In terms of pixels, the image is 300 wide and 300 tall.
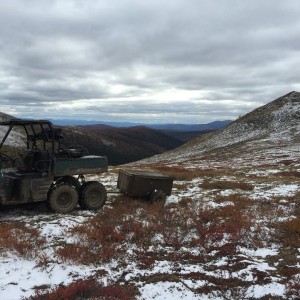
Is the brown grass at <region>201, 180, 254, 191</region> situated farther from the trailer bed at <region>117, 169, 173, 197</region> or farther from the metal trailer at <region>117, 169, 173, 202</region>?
the metal trailer at <region>117, 169, 173, 202</region>

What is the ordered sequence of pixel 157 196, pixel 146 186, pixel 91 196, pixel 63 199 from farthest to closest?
pixel 146 186, pixel 157 196, pixel 91 196, pixel 63 199

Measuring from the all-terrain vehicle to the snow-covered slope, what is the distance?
2148 inches

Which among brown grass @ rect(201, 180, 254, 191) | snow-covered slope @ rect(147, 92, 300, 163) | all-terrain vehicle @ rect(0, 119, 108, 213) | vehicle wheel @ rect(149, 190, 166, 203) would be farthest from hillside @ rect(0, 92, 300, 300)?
snow-covered slope @ rect(147, 92, 300, 163)

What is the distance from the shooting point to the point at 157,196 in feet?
50.7

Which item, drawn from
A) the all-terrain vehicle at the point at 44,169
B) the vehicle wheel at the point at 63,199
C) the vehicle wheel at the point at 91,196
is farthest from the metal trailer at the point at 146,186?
the vehicle wheel at the point at 63,199

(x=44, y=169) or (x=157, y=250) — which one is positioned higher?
(x=44, y=169)

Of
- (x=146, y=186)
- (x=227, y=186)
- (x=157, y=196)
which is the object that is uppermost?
(x=146, y=186)

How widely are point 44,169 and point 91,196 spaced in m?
2.21

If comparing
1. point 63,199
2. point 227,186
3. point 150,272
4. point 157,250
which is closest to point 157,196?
point 63,199

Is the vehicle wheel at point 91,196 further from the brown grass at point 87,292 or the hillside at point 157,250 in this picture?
the brown grass at point 87,292

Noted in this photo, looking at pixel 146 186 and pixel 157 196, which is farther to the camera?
pixel 146 186

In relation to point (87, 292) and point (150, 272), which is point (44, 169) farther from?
point (87, 292)

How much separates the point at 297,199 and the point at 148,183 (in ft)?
21.3

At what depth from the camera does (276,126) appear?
83375 mm
